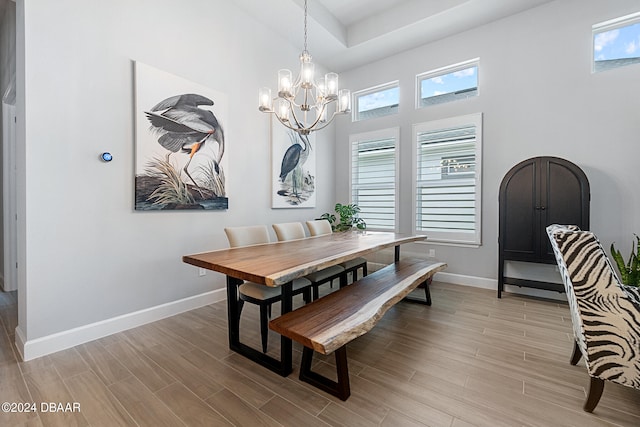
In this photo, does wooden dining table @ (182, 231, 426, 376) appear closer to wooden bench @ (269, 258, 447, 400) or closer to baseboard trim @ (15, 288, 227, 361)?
wooden bench @ (269, 258, 447, 400)

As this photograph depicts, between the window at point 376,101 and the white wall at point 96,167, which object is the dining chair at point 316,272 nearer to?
the white wall at point 96,167

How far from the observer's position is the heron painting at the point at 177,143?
275cm

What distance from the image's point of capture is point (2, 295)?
3.46 meters

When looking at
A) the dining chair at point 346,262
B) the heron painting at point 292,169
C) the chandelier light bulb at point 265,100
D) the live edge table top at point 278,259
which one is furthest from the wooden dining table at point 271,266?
the heron painting at point 292,169

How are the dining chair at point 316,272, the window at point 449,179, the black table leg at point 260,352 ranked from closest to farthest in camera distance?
1. the black table leg at point 260,352
2. the dining chair at point 316,272
3. the window at point 449,179

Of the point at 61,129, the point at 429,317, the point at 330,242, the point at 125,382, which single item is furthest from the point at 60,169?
the point at 429,317

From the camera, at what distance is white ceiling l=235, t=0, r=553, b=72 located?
3.59 meters

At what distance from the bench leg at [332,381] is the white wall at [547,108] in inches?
121

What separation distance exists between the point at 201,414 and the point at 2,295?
12.1 feet

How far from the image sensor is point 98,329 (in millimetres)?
2490

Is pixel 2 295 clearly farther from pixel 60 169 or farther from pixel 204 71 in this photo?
pixel 204 71

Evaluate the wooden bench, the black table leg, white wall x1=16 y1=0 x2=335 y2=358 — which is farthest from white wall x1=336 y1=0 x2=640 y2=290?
white wall x1=16 y1=0 x2=335 y2=358

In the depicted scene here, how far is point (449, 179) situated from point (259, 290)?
326 cm

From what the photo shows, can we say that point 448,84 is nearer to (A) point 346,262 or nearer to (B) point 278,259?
(A) point 346,262
